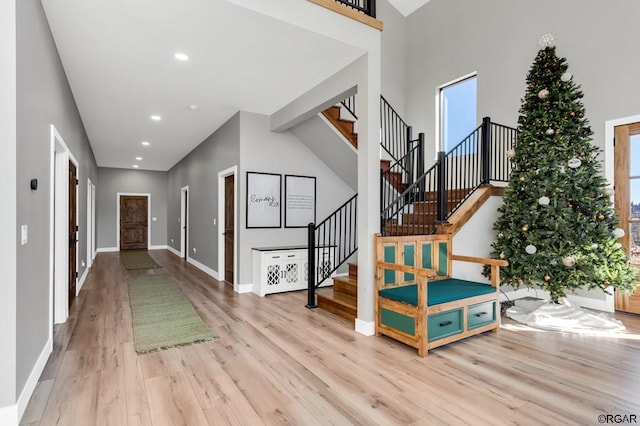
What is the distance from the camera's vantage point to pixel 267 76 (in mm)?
4086

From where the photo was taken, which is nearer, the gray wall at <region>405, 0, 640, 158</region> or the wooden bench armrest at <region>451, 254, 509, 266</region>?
the wooden bench armrest at <region>451, 254, 509, 266</region>

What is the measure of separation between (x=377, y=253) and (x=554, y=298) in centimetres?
227

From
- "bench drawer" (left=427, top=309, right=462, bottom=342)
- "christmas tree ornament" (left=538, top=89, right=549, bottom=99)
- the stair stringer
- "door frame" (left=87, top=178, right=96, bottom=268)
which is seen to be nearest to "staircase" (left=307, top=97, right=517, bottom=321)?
the stair stringer

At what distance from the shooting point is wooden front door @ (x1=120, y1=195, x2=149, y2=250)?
11.4 m

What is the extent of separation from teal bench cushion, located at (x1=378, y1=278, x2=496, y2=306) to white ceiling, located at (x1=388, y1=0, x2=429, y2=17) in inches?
245

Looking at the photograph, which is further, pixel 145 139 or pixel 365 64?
pixel 145 139

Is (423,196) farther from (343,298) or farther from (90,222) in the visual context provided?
(90,222)

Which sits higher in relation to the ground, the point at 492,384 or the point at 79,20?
the point at 79,20

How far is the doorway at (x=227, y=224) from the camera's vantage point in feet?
18.7

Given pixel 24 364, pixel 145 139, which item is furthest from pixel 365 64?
pixel 145 139

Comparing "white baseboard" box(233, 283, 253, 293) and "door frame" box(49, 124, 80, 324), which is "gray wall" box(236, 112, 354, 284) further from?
"door frame" box(49, 124, 80, 324)

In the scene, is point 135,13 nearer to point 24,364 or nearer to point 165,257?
point 24,364

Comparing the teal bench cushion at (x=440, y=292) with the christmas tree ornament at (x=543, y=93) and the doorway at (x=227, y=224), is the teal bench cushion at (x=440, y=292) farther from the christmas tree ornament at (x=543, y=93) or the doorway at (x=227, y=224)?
the doorway at (x=227, y=224)

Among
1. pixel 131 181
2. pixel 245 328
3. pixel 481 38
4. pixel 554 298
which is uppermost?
pixel 481 38
